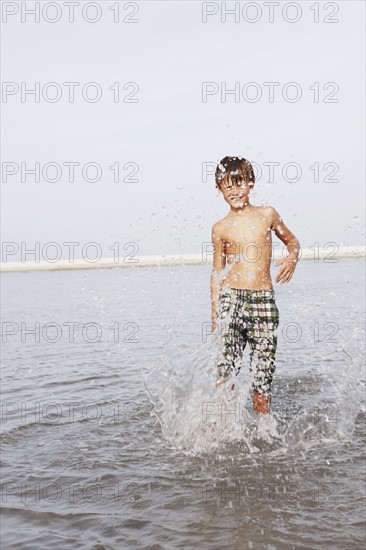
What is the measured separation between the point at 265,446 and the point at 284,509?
127cm

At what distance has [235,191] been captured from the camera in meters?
4.69

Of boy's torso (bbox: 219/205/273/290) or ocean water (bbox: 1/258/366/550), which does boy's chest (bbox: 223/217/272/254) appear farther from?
ocean water (bbox: 1/258/366/550)

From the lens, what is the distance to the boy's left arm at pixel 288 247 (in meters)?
4.73

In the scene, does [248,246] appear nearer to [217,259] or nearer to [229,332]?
[217,259]

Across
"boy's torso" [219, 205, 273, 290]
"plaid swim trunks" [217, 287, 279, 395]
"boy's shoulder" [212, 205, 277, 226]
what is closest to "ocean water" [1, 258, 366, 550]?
"plaid swim trunks" [217, 287, 279, 395]

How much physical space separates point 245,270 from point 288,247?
0.41 meters

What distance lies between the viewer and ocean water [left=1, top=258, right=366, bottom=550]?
3359mm

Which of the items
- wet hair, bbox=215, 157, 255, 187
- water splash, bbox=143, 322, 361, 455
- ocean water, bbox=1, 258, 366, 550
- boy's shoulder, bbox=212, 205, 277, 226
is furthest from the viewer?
water splash, bbox=143, 322, 361, 455

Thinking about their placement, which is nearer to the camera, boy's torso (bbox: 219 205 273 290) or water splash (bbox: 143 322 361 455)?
boy's torso (bbox: 219 205 273 290)

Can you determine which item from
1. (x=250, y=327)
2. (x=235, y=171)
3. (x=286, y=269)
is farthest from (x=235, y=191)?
(x=250, y=327)

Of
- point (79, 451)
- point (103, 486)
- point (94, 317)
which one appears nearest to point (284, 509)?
point (103, 486)

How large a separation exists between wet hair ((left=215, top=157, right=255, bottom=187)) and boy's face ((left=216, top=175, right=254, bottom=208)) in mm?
16

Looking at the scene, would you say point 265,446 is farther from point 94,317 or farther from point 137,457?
point 94,317

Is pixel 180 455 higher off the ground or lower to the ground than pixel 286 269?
lower
